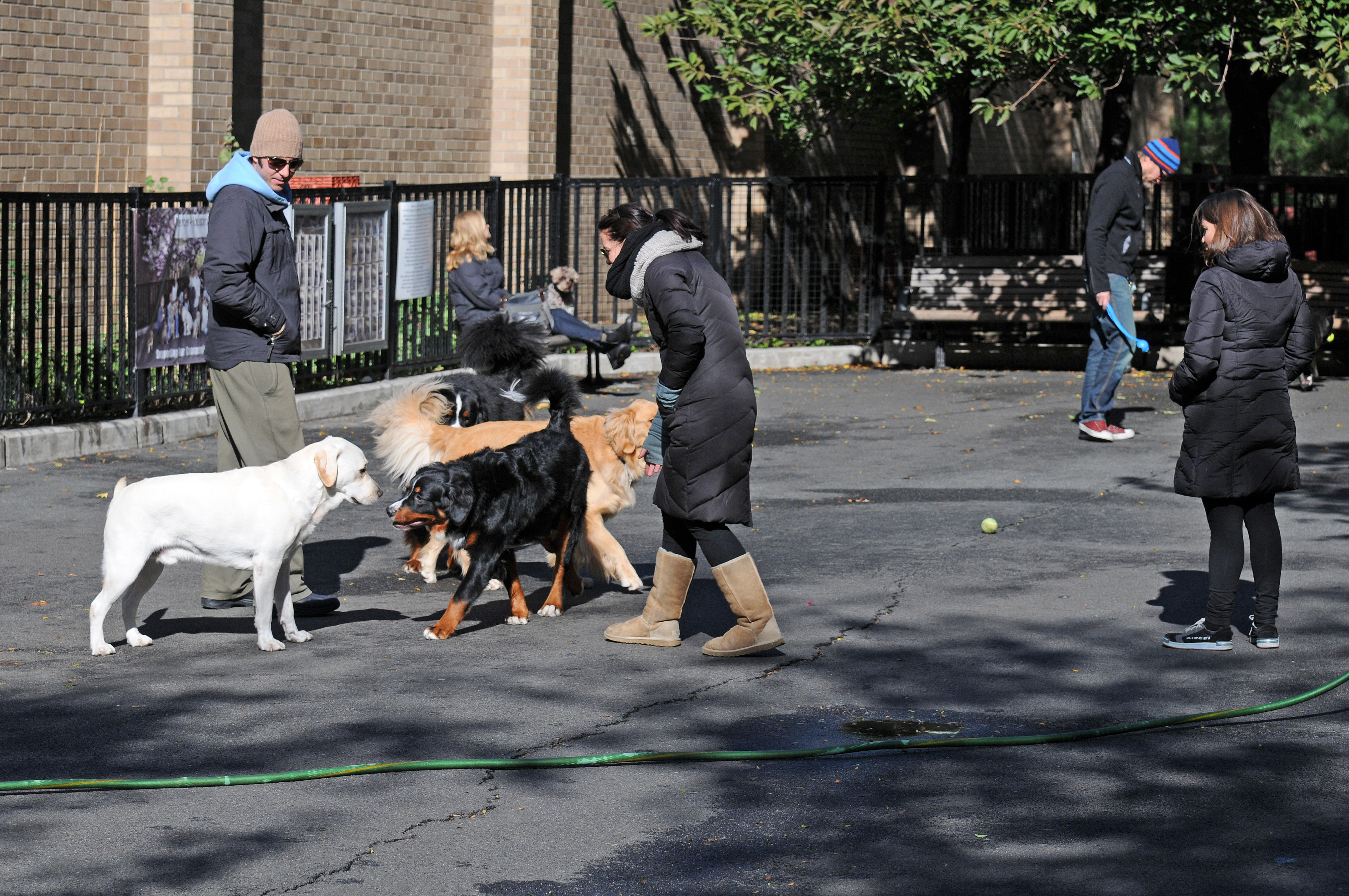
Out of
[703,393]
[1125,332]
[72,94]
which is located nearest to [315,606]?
[703,393]

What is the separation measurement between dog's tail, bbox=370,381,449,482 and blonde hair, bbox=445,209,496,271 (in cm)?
442

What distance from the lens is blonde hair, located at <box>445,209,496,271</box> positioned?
1285 cm

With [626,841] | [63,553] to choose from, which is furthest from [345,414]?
[626,841]

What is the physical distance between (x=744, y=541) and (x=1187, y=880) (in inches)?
205

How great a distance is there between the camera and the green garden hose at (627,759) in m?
5.18

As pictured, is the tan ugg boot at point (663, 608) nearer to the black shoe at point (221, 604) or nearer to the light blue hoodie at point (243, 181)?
the black shoe at point (221, 604)

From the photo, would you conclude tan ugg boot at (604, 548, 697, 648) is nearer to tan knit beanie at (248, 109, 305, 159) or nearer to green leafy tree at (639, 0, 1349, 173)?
tan knit beanie at (248, 109, 305, 159)

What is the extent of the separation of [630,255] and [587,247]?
14.4 meters

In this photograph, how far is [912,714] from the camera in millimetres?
6219

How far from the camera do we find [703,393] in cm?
677

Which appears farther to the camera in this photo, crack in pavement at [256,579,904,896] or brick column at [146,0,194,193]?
brick column at [146,0,194,193]

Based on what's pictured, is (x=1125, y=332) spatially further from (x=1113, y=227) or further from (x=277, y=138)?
(x=277, y=138)

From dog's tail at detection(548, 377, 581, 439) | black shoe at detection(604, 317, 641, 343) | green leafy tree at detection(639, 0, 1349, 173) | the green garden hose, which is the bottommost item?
the green garden hose

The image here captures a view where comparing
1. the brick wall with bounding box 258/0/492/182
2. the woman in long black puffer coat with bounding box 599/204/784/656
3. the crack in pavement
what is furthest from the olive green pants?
the brick wall with bounding box 258/0/492/182
